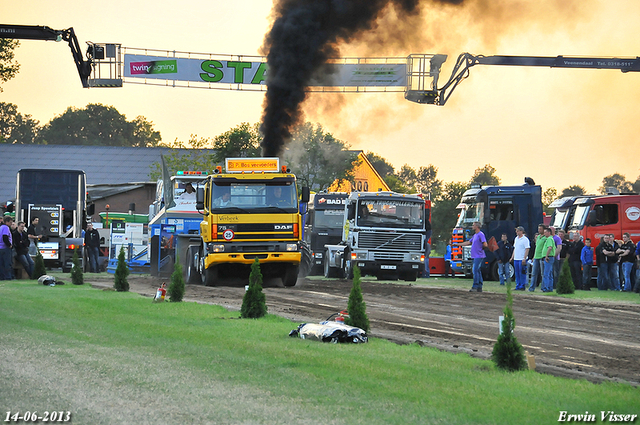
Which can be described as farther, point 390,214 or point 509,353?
point 390,214

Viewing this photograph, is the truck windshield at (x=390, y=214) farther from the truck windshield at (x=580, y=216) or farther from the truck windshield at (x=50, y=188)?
the truck windshield at (x=50, y=188)

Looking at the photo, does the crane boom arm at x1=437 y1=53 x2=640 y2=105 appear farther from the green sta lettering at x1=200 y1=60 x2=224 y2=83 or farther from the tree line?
the tree line

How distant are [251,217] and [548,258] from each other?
8.77 metres

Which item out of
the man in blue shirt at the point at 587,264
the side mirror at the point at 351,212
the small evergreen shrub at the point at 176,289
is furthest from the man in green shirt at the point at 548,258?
the small evergreen shrub at the point at 176,289

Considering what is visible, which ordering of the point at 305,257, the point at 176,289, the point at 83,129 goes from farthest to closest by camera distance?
the point at 83,129
the point at 305,257
the point at 176,289

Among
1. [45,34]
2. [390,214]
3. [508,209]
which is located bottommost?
[390,214]

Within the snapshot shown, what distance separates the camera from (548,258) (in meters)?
23.9

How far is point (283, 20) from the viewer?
29.0 m

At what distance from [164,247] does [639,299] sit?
14268 millimetres

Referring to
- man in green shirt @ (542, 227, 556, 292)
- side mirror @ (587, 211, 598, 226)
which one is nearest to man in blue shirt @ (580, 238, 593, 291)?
side mirror @ (587, 211, 598, 226)

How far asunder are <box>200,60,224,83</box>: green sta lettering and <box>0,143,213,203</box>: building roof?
3374cm

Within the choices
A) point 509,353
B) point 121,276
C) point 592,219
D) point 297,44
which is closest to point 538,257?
point 592,219

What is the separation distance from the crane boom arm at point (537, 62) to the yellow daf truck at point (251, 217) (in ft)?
42.6

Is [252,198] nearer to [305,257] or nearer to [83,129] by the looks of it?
[305,257]
